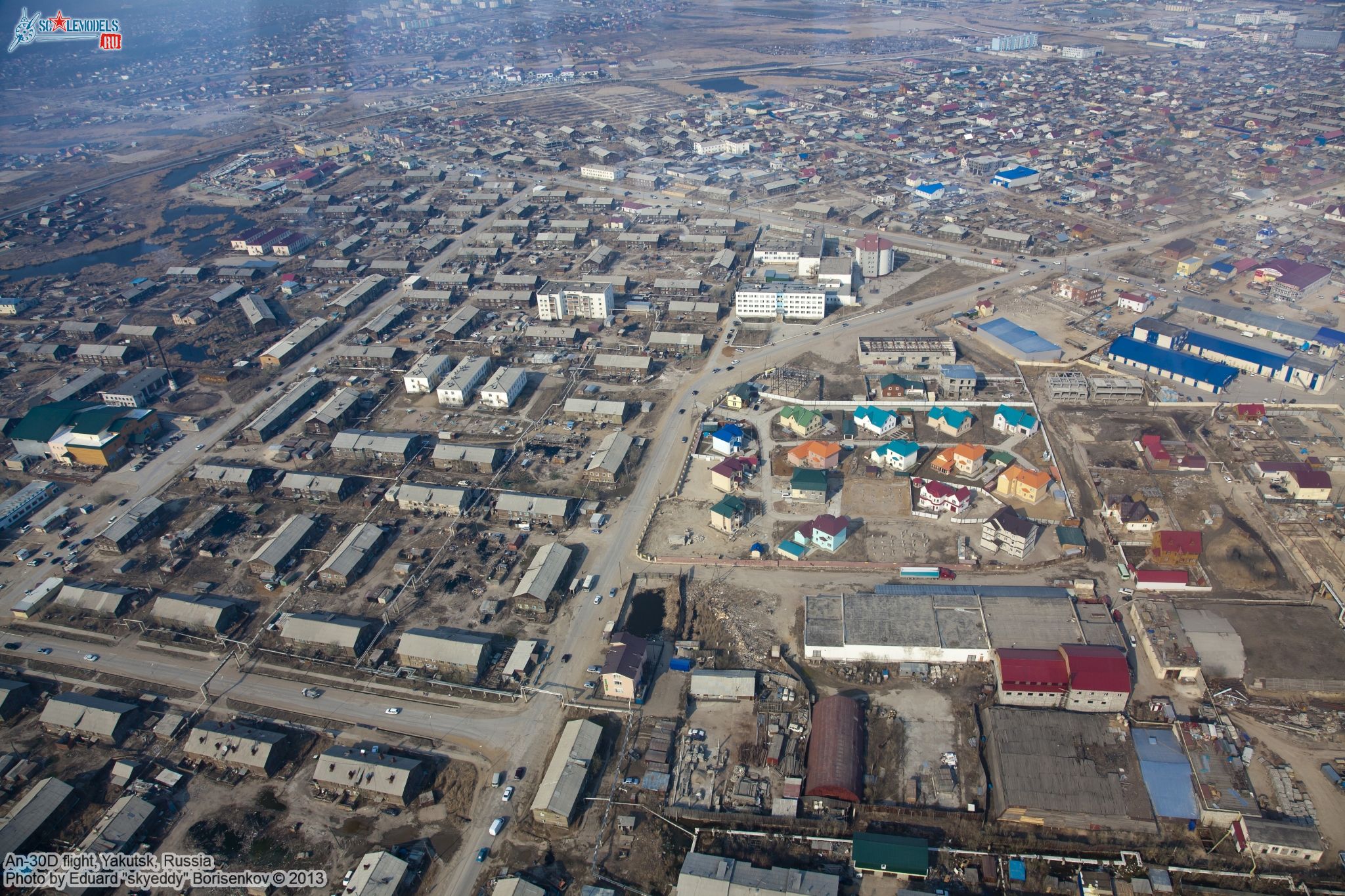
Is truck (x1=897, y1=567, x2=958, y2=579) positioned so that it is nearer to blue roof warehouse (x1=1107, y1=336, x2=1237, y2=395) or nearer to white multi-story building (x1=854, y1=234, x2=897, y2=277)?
blue roof warehouse (x1=1107, y1=336, x2=1237, y2=395)

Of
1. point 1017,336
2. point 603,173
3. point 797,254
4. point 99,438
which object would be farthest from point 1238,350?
point 99,438

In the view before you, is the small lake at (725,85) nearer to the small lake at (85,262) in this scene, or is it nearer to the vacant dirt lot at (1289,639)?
the small lake at (85,262)

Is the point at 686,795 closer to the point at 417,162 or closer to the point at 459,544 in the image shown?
the point at 459,544

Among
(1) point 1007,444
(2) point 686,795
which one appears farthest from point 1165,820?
(1) point 1007,444

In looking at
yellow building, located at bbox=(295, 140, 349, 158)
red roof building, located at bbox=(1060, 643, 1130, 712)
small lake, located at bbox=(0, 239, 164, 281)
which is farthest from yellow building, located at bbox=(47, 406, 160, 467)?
yellow building, located at bbox=(295, 140, 349, 158)

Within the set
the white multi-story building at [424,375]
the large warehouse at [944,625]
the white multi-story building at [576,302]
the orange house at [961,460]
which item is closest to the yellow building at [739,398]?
the orange house at [961,460]

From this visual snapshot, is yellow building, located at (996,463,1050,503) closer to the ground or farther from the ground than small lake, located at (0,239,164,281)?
closer to the ground

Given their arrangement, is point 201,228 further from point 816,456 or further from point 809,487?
point 809,487
